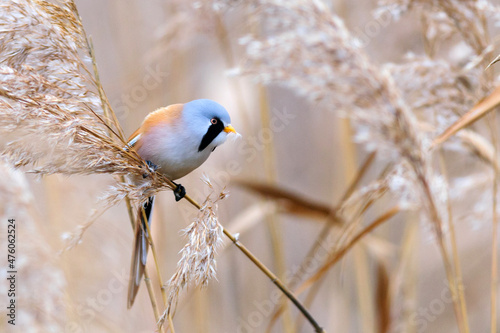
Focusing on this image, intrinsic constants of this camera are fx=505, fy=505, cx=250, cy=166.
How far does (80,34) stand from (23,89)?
0.18m

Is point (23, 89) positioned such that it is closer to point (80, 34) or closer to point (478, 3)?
point (80, 34)

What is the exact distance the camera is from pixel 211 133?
121 centimetres

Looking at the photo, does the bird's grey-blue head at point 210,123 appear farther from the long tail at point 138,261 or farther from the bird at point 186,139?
the long tail at point 138,261

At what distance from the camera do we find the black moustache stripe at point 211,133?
1.21 meters

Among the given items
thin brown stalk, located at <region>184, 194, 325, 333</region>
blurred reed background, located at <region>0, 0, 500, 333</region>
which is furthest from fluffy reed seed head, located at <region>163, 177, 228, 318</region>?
blurred reed background, located at <region>0, 0, 500, 333</region>

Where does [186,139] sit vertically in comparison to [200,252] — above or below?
above

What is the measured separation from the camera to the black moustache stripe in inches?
47.4

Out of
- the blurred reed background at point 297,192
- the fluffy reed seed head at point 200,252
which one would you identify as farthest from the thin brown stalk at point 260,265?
the blurred reed background at point 297,192

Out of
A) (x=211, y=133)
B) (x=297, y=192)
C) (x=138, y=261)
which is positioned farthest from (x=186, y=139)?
(x=297, y=192)

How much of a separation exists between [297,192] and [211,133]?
88 centimetres

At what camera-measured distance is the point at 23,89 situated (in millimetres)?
930

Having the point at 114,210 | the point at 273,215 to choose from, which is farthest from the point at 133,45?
the point at 273,215

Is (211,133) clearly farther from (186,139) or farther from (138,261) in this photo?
(138,261)

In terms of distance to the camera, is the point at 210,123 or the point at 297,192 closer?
the point at 210,123
